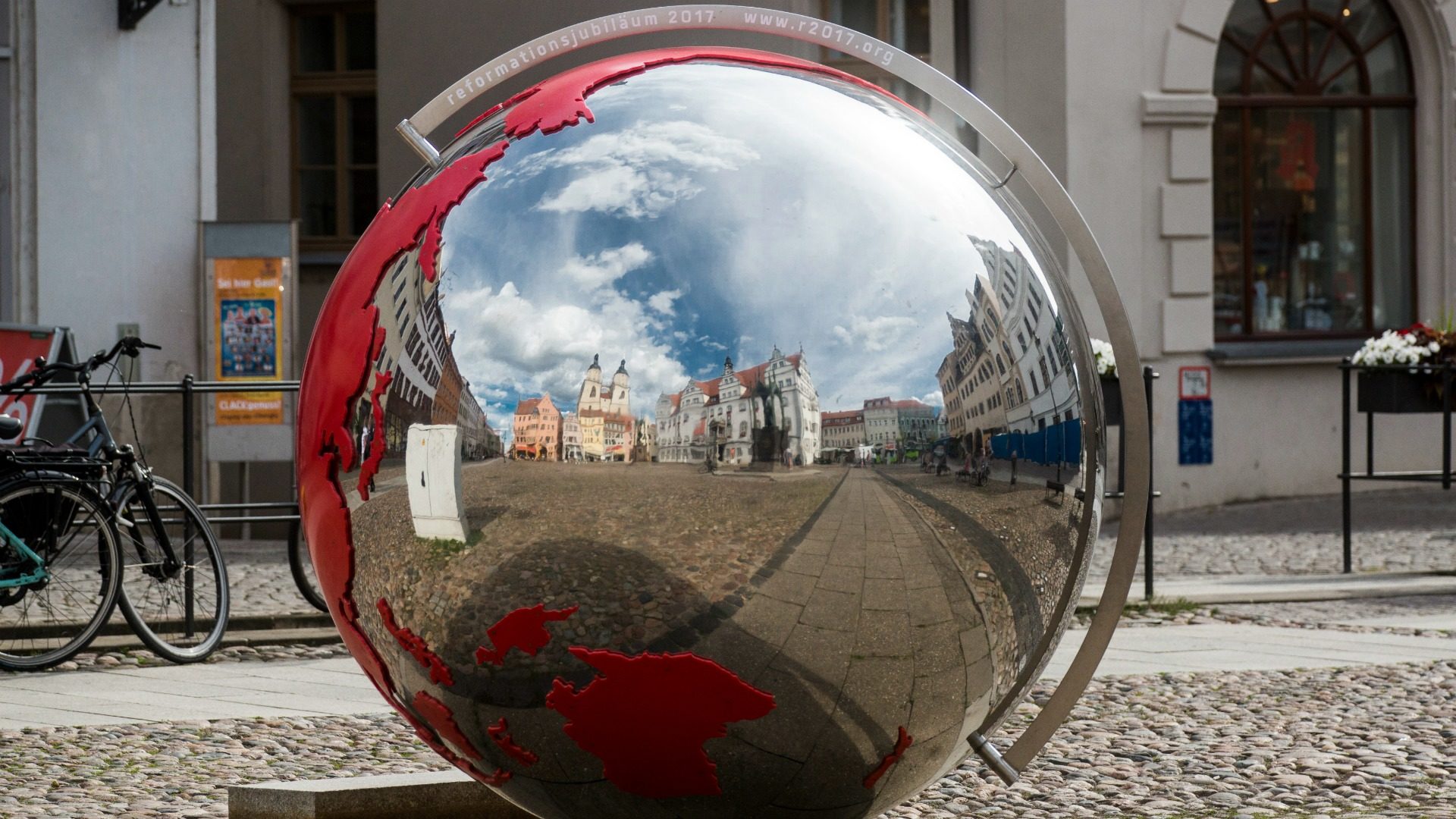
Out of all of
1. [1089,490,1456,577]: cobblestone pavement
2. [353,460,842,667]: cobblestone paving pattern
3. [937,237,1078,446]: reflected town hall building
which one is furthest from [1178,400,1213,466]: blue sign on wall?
[353,460,842,667]: cobblestone paving pattern

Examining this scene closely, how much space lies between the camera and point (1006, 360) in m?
3.07

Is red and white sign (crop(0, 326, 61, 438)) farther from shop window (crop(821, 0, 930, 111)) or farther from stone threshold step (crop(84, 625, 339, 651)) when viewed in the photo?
shop window (crop(821, 0, 930, 111))

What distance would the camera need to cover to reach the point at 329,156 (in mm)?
15562

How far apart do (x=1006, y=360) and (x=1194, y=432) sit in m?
12.3

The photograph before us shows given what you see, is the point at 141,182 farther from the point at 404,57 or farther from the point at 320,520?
the point at 320,520

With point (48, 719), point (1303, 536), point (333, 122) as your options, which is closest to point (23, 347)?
point (48, 719)

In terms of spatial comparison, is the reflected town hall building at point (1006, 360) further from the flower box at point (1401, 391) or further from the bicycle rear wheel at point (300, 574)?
the flower box at point (1401, 391)

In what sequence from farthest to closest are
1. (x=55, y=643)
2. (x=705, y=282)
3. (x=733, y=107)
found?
(x=55, y=643), (x=733, y=107), (x=705, y=282)

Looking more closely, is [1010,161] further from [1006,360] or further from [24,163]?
[24,163]

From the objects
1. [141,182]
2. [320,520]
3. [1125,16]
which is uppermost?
[1125,16]

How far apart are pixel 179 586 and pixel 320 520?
15.5 feet

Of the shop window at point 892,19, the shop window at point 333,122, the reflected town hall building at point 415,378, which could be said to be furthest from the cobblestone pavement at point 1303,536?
the reflected town hall building at point 415,378

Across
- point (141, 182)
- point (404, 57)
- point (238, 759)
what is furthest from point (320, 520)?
point (404, 57)

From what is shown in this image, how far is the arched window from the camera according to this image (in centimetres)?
1549
